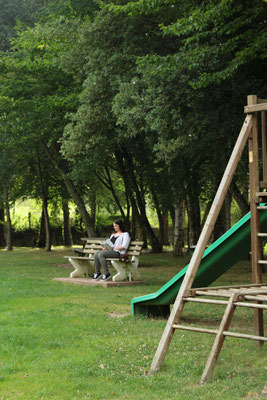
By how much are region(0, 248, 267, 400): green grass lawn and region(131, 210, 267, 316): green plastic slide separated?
12.9 inches

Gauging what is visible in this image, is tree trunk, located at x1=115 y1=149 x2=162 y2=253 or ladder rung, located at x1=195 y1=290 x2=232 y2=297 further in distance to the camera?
tree trunk, located at x1=115 y1=149 x2=162 y2=253

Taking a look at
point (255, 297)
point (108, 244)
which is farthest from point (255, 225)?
point (108, 244)

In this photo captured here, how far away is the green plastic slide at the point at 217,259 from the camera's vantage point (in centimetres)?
789

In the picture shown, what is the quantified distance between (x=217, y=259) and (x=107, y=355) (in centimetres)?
256

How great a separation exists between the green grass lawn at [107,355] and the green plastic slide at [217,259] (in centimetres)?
33

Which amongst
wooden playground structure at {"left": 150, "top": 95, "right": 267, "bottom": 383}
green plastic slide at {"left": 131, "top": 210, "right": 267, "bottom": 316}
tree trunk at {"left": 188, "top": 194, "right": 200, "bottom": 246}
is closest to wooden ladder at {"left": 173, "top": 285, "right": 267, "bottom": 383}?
wooden playground structure at {"left": 150, "top": 95, "right": 267, "bottom": 383}

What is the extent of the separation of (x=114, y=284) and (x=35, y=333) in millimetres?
5492

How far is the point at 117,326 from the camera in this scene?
7.82 metres

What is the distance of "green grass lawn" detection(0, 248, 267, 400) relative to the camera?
16.6 feet

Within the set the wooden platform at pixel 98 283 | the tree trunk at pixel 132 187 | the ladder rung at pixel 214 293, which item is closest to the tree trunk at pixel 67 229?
the tree trunk at pixel 132 187

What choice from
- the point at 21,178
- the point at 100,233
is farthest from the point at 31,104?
the point at 100,233

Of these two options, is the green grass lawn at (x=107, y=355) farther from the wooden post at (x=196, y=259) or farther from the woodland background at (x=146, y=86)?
the woodland background at (x=146, y=86)

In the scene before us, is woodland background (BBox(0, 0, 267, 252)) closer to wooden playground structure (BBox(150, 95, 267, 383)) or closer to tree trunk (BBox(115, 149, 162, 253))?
tree trunk (BBox(115, 149, 162, 253))

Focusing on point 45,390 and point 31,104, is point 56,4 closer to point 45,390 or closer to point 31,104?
point 31,104
